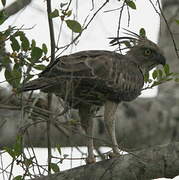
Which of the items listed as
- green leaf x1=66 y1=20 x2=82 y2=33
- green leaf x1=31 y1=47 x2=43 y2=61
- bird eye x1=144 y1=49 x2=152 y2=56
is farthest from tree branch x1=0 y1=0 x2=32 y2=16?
bird eye x1=144 y1=49 x2=152 y2=56

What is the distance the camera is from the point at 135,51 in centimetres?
544

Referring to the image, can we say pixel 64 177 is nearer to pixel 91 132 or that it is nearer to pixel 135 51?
pixel 91 132

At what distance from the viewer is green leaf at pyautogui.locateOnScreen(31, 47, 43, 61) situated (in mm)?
3980

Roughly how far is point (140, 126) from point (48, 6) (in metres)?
1.70

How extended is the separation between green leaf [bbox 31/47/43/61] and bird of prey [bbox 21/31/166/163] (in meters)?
0.18

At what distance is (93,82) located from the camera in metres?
4.34

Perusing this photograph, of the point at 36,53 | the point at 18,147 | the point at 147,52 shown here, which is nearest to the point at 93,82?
the point at 36,53

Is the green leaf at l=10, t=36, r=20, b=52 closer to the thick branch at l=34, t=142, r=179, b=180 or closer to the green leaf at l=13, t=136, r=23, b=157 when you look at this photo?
the green leaf at l=13, t=136, r=23, b=157

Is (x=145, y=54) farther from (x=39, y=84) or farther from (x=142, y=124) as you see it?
(x=39, y=84)

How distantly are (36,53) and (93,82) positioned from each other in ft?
1.86

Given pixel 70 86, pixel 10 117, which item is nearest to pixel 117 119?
pixel 10 117

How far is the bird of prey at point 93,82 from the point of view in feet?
13.5

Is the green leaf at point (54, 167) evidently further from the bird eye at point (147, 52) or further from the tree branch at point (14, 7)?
the bird eye at point (147, 52)

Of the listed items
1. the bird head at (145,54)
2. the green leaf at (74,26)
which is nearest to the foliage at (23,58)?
the green leaf at (74,26)
